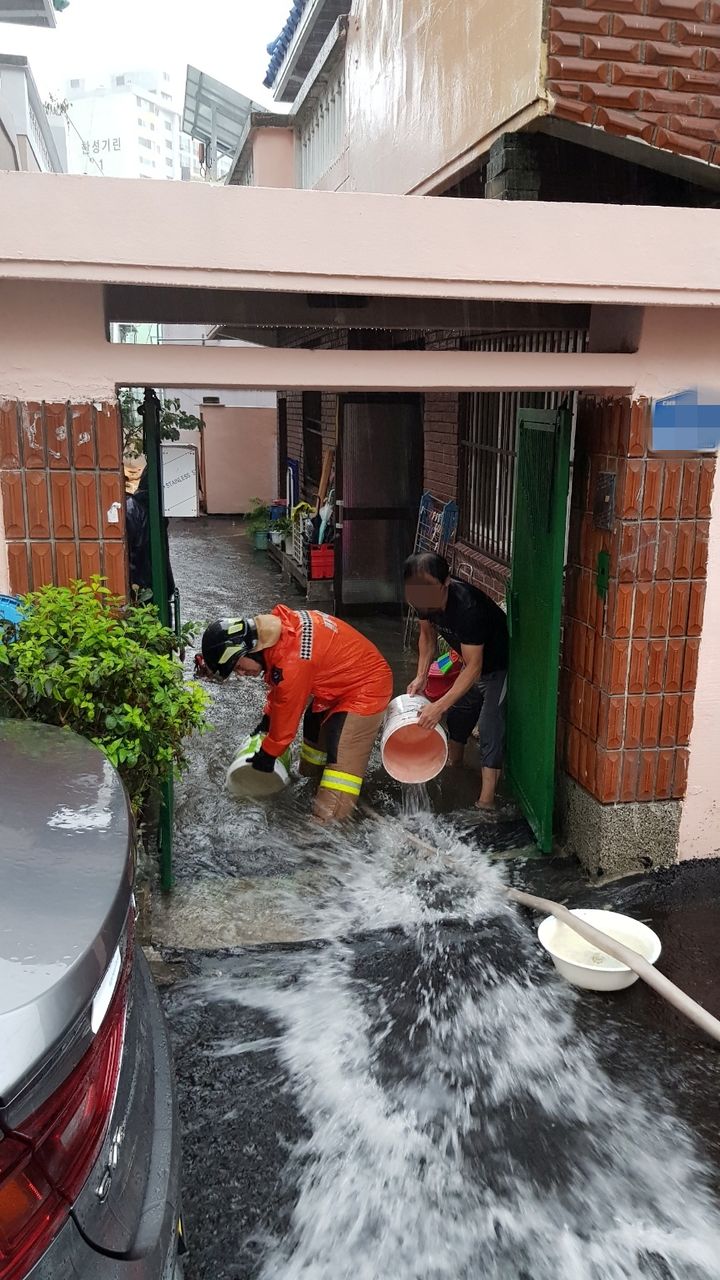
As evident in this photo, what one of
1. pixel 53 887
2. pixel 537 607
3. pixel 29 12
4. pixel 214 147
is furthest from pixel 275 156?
pixel 53 887

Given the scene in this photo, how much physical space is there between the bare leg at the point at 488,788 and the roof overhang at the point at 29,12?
19618mm

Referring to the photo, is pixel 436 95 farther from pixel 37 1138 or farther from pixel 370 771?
pixel 37 1138

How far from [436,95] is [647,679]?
395 cm

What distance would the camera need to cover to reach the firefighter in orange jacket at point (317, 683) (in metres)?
5.07

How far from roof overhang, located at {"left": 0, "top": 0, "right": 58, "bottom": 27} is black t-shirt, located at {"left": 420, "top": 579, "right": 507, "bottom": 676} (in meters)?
19.1

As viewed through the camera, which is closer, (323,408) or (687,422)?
(687,422)

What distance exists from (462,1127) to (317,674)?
2.82 m

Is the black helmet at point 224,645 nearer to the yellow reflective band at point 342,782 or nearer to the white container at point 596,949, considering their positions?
the yellow reflective band at point 342,782

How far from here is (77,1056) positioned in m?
1.56

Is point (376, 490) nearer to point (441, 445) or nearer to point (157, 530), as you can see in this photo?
point (441, 445)

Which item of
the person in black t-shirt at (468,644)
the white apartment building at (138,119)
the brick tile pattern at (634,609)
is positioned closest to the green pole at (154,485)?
the person in black t-shirt at (468,644)

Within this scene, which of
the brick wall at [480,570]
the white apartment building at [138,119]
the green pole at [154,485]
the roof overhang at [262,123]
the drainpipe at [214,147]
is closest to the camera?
the green pole at [154,485]

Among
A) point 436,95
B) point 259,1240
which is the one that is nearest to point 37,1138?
point 259,1240

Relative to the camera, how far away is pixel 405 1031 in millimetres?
3898
